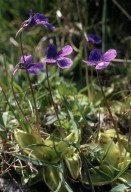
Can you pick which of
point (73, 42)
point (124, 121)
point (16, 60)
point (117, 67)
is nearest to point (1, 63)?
point (16, 60)

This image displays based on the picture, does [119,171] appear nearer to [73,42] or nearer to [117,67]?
[117,67]

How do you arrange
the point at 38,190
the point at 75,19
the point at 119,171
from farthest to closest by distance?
the point at 75,19 → the point at 38,190 → the point at 119,171

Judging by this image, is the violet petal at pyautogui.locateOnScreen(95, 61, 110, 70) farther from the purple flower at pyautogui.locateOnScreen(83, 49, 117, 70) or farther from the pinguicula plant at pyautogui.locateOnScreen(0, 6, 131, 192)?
the pinguicula plant at pyautogui.locateOnScreen(0, 6, 131, 192)

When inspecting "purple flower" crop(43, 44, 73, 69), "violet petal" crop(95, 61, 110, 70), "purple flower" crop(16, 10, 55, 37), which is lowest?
"violet petal" crop(95, 61, 110, 70)

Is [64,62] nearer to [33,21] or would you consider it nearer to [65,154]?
[33,21]

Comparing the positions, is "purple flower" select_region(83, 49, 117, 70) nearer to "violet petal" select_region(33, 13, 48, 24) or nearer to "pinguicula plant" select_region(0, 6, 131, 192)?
"pinguicula plant" select_region(0, 6, 131, 192)

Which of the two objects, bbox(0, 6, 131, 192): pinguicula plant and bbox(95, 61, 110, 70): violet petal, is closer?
bbox(95, 61, 110, 70): violet petal

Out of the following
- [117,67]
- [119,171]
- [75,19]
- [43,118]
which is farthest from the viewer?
[75,19]

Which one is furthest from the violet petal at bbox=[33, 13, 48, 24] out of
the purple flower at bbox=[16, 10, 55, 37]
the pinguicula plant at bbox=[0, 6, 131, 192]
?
the pinguicula plant at bbox=[0, 6, 131, 192]

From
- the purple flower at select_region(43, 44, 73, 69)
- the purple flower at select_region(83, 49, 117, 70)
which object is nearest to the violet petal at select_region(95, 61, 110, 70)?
the purple flower at select_region(83, 49, 117, 70)

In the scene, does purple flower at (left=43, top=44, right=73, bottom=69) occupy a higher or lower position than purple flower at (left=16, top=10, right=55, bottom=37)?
lower

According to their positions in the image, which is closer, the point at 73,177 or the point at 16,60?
the point at 73,177
